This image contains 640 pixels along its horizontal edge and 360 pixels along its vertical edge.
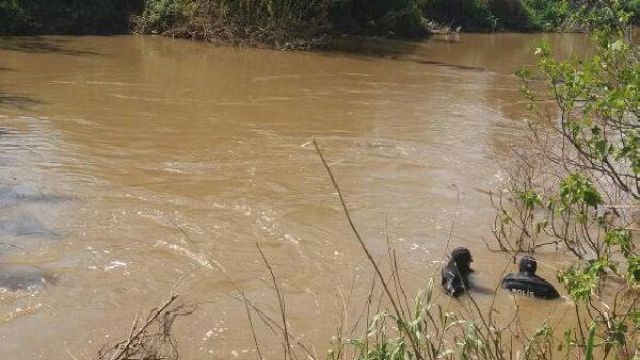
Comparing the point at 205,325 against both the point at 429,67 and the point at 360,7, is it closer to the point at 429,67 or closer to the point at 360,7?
the point at 429,67

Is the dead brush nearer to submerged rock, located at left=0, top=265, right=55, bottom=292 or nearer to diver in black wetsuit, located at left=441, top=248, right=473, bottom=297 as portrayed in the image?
submerged rock, located at left=0, top=265, right=55, bottom=292

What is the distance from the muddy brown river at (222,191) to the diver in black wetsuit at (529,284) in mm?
100

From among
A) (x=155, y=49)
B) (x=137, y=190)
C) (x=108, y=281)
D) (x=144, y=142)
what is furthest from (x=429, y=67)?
(x=108, y=281)

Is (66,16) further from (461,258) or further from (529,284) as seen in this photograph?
(529,284)

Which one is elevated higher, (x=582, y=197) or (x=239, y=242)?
(x=582, y=197)

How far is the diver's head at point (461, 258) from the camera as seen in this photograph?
5117 millimetres

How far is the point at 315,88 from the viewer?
1315cm

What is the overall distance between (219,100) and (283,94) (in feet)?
4.32

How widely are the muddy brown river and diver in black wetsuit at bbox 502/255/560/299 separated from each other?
10cm

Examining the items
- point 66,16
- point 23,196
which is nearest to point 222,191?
point 23,196

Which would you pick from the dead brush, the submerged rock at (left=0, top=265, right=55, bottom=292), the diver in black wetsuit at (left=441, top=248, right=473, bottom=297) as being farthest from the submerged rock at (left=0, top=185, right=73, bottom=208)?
the diver in black wetsuit at (left=441, top=248, right=473, bottom=297)

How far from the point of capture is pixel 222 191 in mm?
7012

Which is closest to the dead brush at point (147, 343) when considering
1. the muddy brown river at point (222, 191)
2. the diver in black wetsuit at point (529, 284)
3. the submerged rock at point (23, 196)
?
the muddy brown river at point (222, 191)

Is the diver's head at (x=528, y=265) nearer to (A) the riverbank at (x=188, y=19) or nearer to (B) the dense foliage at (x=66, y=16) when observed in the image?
(A) the riverbank at (x=188, y=19)
